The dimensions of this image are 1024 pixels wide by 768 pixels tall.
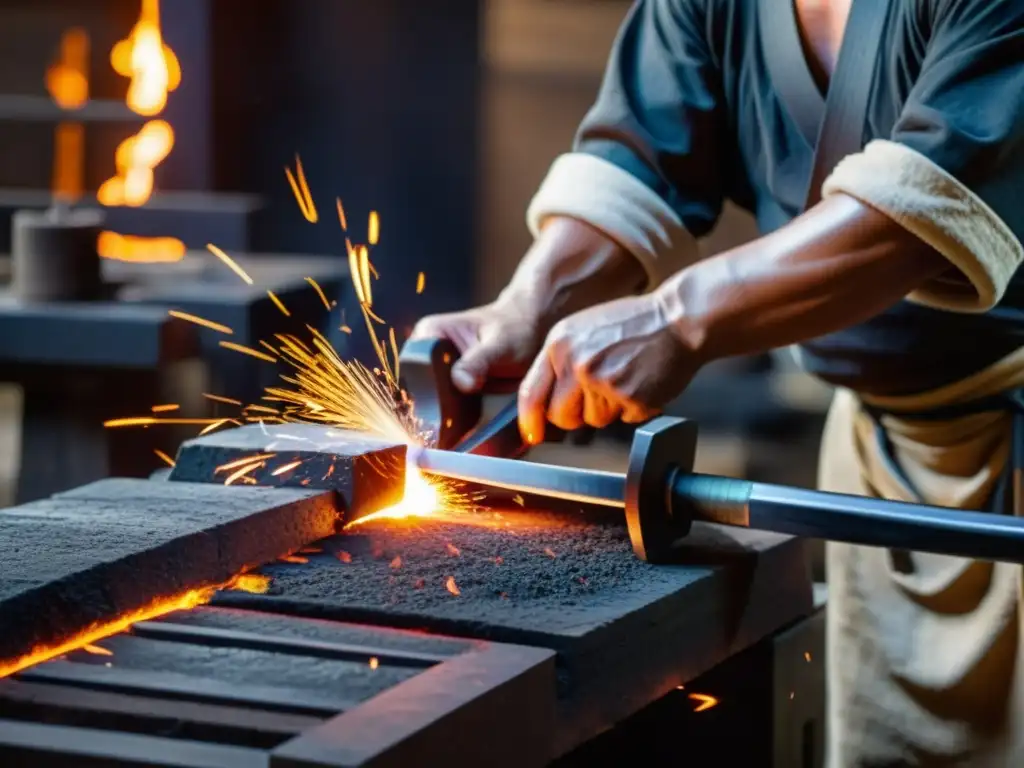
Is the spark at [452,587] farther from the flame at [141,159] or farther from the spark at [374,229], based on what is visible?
the spark at [374,229]

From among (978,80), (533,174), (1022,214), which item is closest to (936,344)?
(1022,214)

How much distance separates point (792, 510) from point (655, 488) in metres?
0.12

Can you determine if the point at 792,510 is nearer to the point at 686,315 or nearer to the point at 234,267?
the point at 686,315

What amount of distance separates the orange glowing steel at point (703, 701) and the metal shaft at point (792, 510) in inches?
6.6

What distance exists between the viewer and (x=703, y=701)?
1.32 metres

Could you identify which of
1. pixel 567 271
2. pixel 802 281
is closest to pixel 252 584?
pixel 802 281

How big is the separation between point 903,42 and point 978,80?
0.15m

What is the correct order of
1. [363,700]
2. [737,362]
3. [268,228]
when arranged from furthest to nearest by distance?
[737,362] → [268,228] → [363,700]

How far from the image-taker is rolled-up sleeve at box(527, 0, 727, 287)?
5.46 ft

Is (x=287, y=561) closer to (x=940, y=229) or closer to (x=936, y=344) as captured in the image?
(x=940, y=229)

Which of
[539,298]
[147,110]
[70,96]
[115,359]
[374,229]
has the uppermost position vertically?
[70,96]

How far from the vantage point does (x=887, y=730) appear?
5.58 feet

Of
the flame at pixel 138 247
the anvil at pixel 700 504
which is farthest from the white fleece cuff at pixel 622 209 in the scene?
the flame at pixel 138 247

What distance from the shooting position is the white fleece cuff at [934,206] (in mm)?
1301
